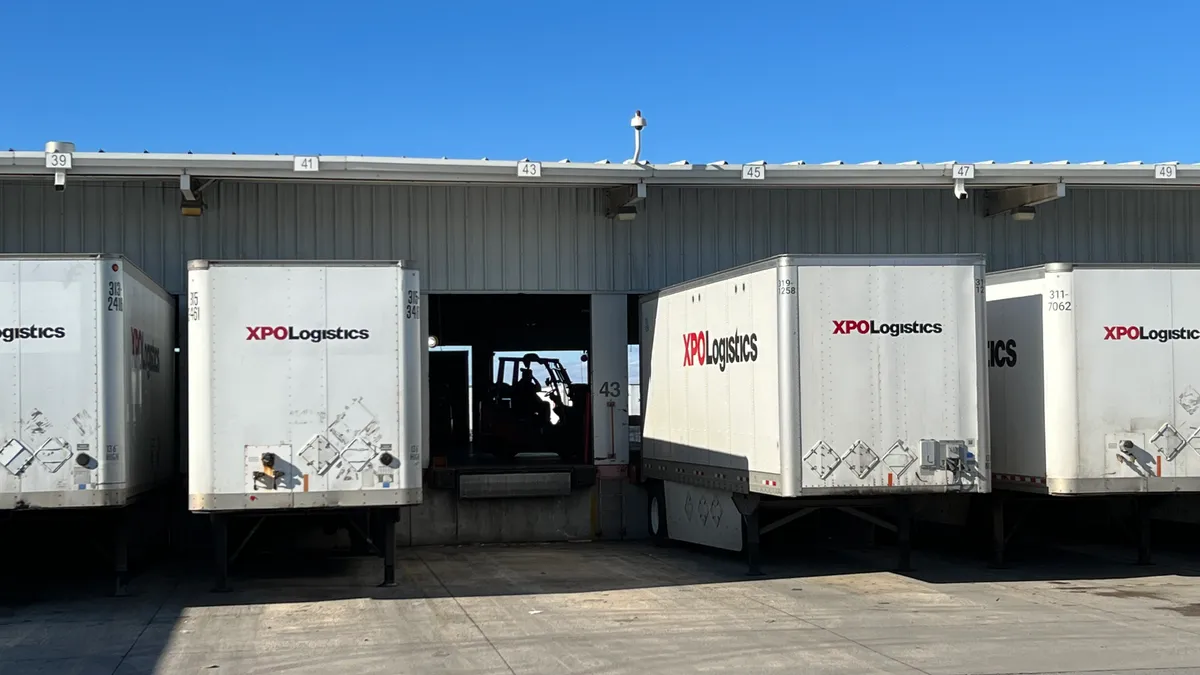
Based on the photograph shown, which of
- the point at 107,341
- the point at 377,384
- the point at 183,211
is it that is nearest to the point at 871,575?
the point at 377,384

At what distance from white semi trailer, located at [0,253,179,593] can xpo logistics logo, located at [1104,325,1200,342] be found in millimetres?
11000

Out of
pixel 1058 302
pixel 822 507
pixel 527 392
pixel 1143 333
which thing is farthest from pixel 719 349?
pixel 527 392

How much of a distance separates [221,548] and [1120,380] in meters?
10.3

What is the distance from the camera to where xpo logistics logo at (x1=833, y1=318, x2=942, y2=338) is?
554 inches

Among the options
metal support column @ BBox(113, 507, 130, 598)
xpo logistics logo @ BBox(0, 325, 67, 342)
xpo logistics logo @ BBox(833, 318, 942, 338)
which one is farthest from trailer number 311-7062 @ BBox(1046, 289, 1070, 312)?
xpo logistics logo @ BBox(0, 325, 67, 342)

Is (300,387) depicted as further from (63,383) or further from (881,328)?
(881,328)

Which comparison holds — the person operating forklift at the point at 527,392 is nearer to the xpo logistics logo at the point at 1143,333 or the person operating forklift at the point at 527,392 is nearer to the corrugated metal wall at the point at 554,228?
the corrugated metal wall at the point at 554,228

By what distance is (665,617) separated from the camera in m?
12.5

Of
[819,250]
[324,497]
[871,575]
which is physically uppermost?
[819,250]

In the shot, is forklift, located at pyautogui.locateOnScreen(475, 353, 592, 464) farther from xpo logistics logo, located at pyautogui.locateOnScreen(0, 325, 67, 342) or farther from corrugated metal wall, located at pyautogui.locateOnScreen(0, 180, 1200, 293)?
xpo logistics logo, located at pyautogui.locateOnScreen(0, 325, 67, 342)

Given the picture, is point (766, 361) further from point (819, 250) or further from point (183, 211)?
point (183, 211)

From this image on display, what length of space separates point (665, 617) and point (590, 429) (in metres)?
8.46

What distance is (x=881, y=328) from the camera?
14.1 metres

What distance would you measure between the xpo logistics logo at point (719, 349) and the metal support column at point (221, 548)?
6.13m
